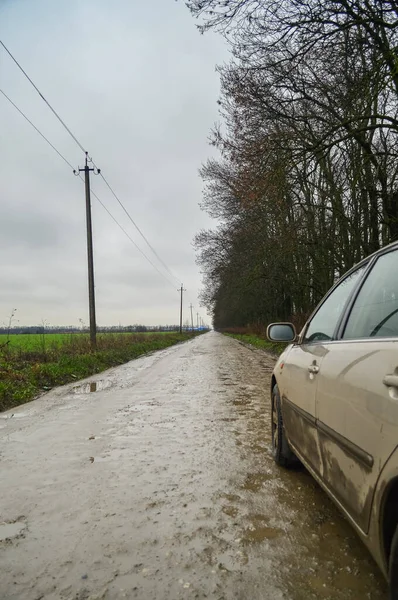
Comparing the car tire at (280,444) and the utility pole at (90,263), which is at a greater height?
the utility pole at (90,263)

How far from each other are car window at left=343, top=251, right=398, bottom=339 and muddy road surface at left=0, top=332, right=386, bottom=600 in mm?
1190

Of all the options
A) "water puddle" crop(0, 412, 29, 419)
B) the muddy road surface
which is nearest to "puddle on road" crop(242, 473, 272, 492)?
the muddy road surface

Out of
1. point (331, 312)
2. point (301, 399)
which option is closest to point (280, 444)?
point (301, 399)

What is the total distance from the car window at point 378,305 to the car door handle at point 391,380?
0.83 feet

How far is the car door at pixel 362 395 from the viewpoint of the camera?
1.61 meters

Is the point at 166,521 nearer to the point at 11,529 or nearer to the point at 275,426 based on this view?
the point at 11,529

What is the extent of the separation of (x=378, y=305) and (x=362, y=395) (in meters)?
0.59

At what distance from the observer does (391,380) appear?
5.12 feet

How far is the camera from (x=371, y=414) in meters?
1.69

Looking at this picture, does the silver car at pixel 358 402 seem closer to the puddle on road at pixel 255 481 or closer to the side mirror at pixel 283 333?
the puddle on road at pixel 255 481

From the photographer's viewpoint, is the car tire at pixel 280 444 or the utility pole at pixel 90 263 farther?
the utility pole at pixel 90 263

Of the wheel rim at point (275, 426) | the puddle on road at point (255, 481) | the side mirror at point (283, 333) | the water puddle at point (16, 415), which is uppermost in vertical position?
the side mirror at point (283, 333)

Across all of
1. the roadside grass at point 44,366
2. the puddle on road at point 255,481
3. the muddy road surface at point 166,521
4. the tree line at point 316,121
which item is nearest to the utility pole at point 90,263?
the roadside grass at point 44,366

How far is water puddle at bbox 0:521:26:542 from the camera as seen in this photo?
2469 mm
